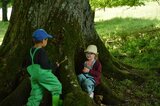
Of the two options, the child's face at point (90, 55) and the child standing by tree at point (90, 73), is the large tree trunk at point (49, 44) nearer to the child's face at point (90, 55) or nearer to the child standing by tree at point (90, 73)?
the child standing by tree at point (90, 73)

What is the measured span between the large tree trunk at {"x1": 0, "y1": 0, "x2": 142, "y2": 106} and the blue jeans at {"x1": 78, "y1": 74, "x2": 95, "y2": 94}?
0.18 meters

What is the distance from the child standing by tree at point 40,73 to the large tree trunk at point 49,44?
19.6 inches

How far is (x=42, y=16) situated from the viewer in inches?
305

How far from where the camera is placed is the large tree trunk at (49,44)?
7297 millimetres

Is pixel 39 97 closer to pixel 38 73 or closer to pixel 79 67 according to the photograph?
pixel 38 73

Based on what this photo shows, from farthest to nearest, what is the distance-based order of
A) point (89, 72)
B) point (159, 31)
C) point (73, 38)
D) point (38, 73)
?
point (159, 31), point (73, 38), point (89, 72), point (38, 73)

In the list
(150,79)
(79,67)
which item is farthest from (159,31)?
(79,67)

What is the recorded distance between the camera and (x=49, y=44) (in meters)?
7.60

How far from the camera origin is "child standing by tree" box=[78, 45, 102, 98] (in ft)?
23.9

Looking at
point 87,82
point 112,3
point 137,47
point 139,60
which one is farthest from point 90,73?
point 112,3

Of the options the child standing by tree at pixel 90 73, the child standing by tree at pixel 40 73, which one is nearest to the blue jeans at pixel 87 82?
the child standing by tree at pixel 90 73

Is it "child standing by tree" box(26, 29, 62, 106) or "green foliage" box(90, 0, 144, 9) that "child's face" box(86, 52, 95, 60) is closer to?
"child standing by tree" box(26, 29, 62, 106)

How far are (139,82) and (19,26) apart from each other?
3.06 m

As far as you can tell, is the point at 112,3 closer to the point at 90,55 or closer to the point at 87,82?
the point at 90,55
